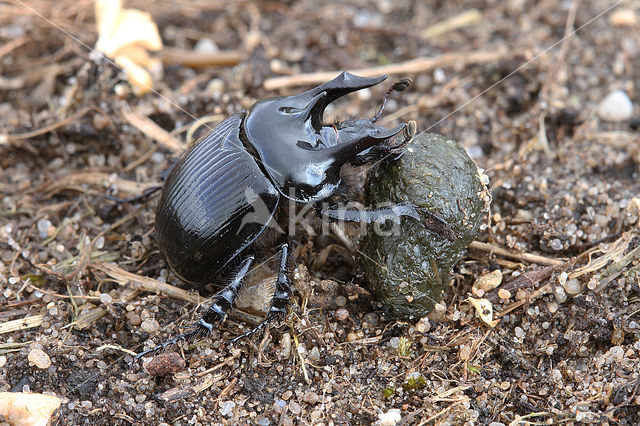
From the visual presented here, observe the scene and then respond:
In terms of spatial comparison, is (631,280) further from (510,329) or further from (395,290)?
(395,290)

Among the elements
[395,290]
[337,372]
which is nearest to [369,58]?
[395,290]

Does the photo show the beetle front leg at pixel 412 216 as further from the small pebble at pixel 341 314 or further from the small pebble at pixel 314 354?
the small pebble at pixel 314 354

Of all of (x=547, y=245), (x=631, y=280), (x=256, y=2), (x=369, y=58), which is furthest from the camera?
(x=256, y=2)

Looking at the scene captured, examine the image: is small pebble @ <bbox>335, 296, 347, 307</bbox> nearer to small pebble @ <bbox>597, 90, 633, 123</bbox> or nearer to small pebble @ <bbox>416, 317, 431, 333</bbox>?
small pebble @ <bbox>416, 317, 431, 333</bbox>

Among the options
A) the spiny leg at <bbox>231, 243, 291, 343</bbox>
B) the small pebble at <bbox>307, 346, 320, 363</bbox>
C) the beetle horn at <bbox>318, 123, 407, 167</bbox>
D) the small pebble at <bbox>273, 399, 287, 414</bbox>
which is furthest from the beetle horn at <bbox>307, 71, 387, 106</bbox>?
the small pebble at <bbox>273, 399, 287, 414</bbox>

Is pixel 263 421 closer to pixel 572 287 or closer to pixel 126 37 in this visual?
pixel 572 287
